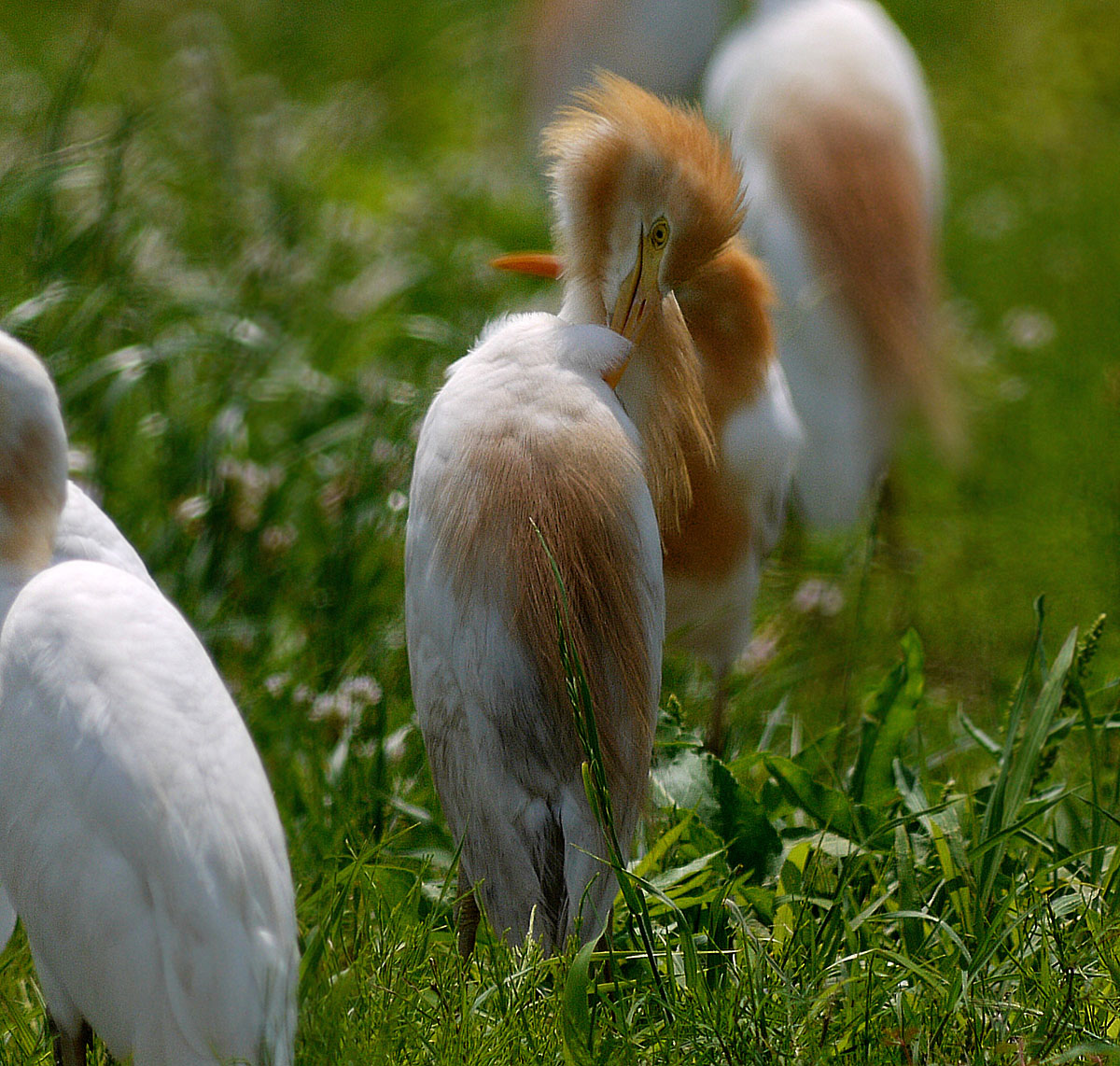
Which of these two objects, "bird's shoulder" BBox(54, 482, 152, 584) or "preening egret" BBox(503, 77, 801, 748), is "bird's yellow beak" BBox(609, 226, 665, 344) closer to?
"preening egret" BBox(503, 77, 801, 748)

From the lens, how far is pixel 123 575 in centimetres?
179

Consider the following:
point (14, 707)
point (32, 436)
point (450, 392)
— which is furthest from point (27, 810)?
point (450, 392)

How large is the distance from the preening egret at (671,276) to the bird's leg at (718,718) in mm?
325

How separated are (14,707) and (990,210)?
215 inches

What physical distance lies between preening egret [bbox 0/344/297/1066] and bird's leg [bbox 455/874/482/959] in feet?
1.43

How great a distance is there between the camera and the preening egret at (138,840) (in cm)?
152

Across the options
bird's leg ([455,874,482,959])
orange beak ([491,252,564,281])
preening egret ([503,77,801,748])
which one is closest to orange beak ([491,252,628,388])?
orange beak ([491,252,564,281])

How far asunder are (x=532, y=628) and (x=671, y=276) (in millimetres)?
715

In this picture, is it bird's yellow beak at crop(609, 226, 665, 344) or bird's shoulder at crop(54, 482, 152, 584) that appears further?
bird's yellow beak at crop(609, 226, 665, 344)

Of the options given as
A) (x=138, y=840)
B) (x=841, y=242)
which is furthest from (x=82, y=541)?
(x=841, y=242)

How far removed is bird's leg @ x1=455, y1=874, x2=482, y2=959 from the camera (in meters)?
2.00

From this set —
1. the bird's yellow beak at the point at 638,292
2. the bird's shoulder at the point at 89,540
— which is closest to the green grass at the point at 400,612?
the bird's shoulder at the point at 89,540

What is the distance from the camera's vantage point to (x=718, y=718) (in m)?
2.78

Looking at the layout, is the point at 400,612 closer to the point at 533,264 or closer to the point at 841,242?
the point at 533,264
